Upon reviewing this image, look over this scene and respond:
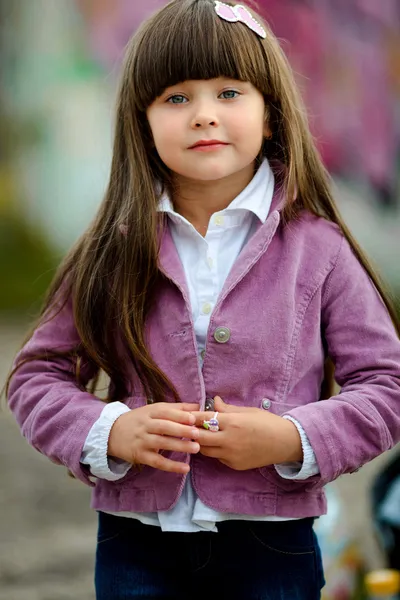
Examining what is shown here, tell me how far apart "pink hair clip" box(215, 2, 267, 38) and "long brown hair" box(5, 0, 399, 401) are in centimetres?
2

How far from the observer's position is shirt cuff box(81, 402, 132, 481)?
1983mm

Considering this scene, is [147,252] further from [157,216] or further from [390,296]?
[390,296]

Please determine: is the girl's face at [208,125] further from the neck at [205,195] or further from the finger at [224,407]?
the finger at [224,407]

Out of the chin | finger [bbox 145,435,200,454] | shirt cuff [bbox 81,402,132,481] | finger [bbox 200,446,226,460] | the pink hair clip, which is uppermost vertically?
the pink hair clip

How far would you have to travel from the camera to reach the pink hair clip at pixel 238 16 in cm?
208

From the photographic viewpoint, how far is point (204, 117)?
2.01 metres

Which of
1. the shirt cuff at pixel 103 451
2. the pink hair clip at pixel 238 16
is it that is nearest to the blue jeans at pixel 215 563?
the shirt cuff at pixel 103 451

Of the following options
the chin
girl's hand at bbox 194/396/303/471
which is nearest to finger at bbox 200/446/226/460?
girl's hand at bbox 194/396/303/471

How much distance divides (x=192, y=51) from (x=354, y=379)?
0.71 meters

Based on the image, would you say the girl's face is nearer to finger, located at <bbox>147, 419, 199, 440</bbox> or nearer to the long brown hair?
the long brown hair

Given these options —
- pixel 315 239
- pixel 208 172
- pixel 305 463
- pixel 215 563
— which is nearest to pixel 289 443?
pixel 305 463

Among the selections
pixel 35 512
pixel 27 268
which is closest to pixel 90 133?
pixel 27 268

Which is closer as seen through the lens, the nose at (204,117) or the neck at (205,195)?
the nose at (204,117)

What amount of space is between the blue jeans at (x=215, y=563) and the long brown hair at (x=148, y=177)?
289 mm
